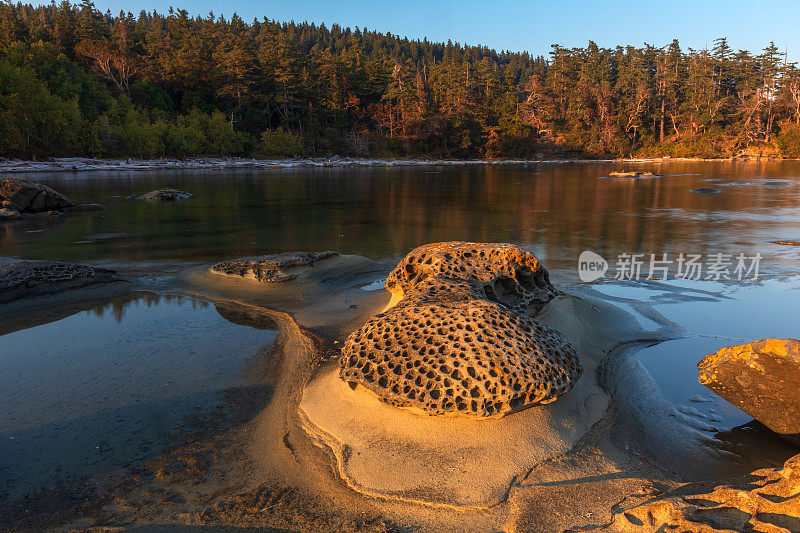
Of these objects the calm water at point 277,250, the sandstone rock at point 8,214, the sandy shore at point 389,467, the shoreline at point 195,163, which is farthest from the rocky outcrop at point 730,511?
the shoreline at point 195,163

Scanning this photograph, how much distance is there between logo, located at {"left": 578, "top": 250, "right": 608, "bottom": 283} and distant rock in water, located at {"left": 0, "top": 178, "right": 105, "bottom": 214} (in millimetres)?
16600

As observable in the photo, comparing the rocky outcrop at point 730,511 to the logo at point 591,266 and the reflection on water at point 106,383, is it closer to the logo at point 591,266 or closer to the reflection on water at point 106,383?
the reflection on water at point 106,383

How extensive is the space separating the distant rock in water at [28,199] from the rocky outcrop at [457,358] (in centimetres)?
1641

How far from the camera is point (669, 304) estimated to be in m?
6.21

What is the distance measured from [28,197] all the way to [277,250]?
11.4m

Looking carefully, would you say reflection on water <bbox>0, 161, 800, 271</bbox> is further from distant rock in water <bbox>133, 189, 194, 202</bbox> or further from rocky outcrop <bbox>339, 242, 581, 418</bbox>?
rocky outcrop <bbox>339, 242, 581, 418</bbox>

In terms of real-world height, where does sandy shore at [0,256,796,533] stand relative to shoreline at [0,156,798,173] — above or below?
below

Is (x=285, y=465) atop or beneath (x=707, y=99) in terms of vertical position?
beneath

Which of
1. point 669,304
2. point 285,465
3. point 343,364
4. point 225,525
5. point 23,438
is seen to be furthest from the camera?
point 669,304

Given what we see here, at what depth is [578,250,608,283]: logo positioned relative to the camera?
7.79 meters

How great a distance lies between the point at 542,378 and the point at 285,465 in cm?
182

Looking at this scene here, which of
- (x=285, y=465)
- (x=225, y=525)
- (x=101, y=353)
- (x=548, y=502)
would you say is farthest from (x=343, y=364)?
(x=101, y=353)

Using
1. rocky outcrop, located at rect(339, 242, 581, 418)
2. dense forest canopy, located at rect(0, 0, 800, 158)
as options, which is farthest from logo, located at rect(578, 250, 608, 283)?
dense forest canopy, located at rect(0, 0, 800, 158)

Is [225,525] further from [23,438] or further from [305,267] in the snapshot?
[305,267]
